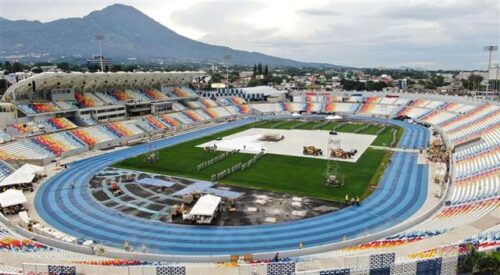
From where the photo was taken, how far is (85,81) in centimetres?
6344

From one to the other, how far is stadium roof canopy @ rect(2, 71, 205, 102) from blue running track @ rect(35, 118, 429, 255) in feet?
74.9

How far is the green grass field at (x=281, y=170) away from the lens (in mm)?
35531

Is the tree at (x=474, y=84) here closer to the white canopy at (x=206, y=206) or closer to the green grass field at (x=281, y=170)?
the green grass field at (x=281, y=170)

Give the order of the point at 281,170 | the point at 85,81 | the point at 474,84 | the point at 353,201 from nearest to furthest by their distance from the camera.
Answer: the point at 353,201 < the point at 281,170 < the point at 85,81 < the point at 474,84

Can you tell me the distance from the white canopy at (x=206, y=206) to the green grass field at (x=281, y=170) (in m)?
6.88

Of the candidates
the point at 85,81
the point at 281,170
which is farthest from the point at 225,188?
the point at 85,81

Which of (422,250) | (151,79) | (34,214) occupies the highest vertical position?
(151,79)

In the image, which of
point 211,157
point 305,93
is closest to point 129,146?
point 211,157

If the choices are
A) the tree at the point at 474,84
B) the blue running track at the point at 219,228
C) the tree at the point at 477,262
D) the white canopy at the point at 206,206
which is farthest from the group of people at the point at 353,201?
the tree at the point at 474,84

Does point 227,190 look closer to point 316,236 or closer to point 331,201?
point 331,201

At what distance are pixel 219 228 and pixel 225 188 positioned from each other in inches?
341

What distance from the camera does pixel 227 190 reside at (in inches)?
1383

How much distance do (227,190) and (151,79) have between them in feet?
161

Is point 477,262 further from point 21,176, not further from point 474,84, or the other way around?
point 474,84
